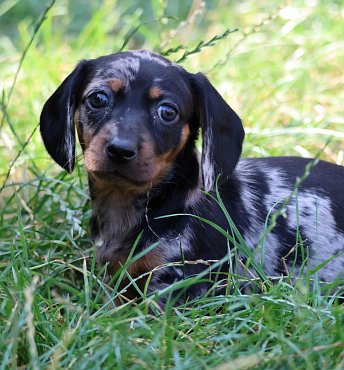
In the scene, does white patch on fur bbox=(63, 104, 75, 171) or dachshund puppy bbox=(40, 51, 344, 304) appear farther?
white patch on fur bbox=(63, 104, 75, 171)

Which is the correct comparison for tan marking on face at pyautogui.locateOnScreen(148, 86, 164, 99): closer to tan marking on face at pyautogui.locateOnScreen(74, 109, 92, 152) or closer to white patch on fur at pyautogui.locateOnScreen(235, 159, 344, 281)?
tan marking on face at pyautogui.locateOnScreen(74, 109, 92, 152)

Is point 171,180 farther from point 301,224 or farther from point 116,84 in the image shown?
Result: point 301,224

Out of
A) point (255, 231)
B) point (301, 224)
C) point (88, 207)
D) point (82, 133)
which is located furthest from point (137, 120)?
point (88, 207)

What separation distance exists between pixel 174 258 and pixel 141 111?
72cm

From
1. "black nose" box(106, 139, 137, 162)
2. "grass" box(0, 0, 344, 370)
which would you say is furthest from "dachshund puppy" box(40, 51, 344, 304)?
"grass" box(0, 0, 344, 370)

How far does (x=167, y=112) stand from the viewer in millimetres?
3906

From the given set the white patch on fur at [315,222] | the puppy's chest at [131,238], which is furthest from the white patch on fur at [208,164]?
the white patch on fur at [315,222]

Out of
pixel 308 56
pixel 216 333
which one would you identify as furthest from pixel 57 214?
pixel 308 56

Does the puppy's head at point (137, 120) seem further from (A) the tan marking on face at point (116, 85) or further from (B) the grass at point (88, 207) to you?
(B) the grass at point (88, 207)

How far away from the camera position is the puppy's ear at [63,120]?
4.12 m

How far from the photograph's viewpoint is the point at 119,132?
3637mm

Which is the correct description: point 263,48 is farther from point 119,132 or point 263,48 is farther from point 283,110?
point 119,132

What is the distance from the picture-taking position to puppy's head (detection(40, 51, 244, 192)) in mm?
3705

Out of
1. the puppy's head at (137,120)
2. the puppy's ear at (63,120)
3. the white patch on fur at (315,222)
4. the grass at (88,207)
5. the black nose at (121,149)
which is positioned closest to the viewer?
the grass at (88,207)
